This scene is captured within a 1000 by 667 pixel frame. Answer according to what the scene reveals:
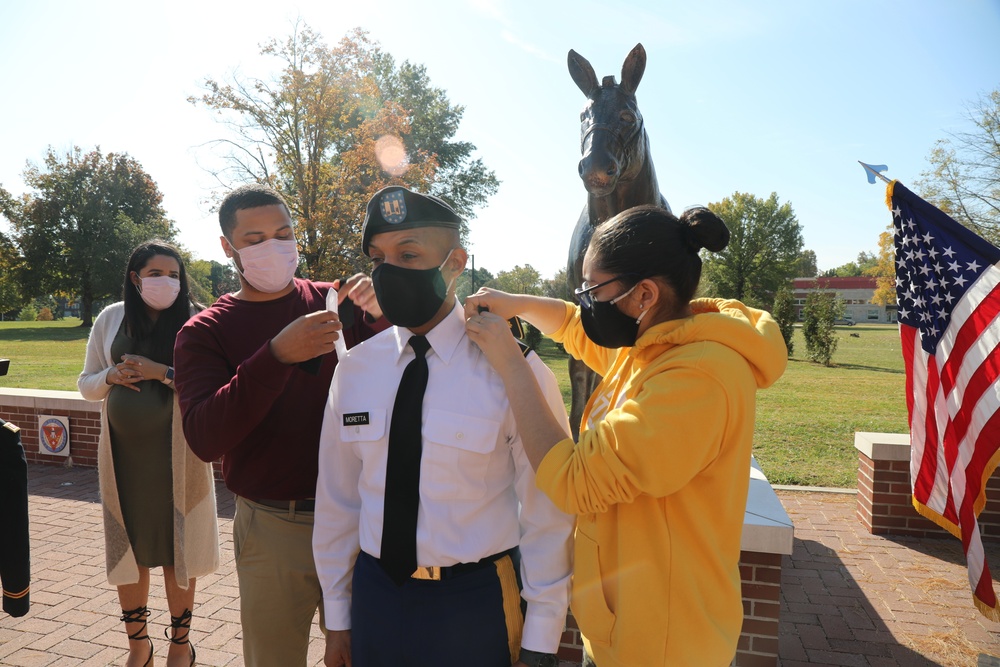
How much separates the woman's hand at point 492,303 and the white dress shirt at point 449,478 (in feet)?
0.31

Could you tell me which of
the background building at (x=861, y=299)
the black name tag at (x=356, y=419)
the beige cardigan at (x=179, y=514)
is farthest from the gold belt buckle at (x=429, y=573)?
the background building at (x=861, y=299)

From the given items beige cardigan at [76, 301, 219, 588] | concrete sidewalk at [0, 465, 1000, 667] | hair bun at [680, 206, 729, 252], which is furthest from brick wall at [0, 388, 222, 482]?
hair bun at [680, 206, 729, 252]

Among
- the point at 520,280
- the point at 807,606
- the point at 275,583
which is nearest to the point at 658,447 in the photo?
the point at 275,583

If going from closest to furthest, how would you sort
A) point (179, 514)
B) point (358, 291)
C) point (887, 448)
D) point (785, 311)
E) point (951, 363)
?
point (358, 291) → point (951, 363) → point (179, 514) → point (887, 448) → point (785, 311)

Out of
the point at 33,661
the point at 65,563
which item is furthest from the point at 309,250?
the point at 33,661

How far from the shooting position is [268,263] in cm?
247

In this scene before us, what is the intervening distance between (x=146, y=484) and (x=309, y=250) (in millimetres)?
12268

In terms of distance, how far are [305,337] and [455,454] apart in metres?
0.59

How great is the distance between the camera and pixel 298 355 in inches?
77.0

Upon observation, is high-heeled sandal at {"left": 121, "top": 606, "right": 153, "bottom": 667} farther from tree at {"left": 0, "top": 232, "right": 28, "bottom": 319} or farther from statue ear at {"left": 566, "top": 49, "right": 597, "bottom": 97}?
tree at {"left": 0, "top": 232, "right": 28, "bottom": 319}

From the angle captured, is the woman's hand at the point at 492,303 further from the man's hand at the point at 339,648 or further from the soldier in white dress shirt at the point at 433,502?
the man's hand at the point at 339,648

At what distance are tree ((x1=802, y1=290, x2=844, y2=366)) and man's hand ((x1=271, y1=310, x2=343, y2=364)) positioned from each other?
2528 cm

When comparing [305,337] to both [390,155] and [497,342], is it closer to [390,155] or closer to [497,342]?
[497,342]

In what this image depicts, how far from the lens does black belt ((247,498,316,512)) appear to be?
7.83ft
